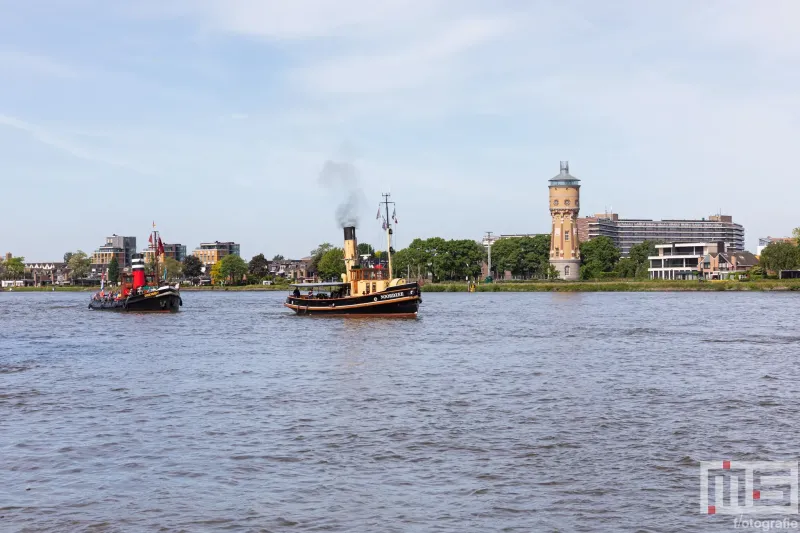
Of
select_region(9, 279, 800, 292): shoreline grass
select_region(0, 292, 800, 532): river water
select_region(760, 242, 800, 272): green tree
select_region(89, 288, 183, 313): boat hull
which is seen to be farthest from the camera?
select_region(760, 242, 800, 272): green tree

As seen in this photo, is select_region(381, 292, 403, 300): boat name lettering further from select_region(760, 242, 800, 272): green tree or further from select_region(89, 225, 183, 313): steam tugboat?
select_region(760, 242, 800, 272): green tree

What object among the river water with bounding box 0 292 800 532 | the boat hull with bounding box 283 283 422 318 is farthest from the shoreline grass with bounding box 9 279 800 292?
the river water with bounding box 0 292 800 532

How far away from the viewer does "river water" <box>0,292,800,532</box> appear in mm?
15312

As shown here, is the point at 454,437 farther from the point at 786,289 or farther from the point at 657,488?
the point at 786,289

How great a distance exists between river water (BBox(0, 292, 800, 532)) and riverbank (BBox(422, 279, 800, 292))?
106571 millimetres

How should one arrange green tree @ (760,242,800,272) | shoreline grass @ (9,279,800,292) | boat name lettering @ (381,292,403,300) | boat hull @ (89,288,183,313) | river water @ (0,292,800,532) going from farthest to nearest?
green tree @ (760,242,800,272) → shoreline grass @ (9,279,800,292) → boat hull @ (89,288,183,313) → boat name lettering @ (381,292,403,300) → river water @ (0,292,800,532)

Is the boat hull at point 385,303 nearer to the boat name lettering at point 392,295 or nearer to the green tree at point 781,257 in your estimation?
the boat name lettering at point 392,295

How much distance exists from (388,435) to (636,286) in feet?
477

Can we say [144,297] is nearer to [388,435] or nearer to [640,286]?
[388,435]

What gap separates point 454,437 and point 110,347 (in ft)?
Result: 119

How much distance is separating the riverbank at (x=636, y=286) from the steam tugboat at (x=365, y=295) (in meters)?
86.3

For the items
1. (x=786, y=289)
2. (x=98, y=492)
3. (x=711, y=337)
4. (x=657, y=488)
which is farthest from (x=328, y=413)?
(x=786, y=289)

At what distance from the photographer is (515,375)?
3400 cm

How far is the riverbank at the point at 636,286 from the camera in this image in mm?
144875
